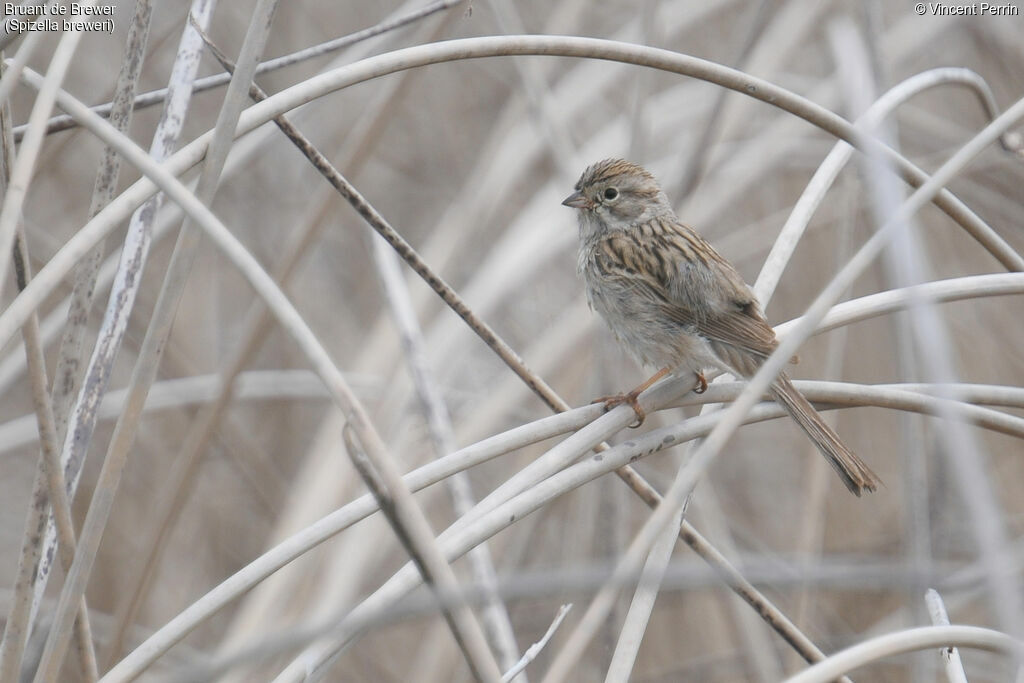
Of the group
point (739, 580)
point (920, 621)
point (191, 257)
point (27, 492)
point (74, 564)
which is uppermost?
point (27, 492)

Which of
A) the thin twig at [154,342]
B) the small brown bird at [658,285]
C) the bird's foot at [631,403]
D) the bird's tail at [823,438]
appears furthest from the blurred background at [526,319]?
the thin twig at [154,342]

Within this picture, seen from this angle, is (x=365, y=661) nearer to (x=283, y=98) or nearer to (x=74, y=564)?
(x=74, y=564)

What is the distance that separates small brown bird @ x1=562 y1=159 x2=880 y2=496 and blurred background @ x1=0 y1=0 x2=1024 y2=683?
0.46ft

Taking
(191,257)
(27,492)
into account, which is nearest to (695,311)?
(191,257)

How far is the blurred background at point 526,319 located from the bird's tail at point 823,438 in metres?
0.36

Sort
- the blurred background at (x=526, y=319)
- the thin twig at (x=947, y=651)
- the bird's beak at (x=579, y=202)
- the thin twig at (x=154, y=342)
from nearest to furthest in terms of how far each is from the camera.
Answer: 1. the thin twig at (x=154, y=342)
2. the thin twig at (x=947, y=651)
3. the blurred background at (x=526, y=319)
4. the bird's beak at (x=579, y=202)

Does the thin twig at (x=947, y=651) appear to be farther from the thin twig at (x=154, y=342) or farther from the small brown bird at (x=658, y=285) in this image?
the thin twig at (x=154, y=342)

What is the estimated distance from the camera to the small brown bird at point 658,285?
84.6 inches

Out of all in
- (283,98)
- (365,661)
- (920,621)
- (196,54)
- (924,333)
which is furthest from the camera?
(365,661)

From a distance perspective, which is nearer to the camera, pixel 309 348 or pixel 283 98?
pixel 309 348

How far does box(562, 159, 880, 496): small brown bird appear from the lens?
2148mm

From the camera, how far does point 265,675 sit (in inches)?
103

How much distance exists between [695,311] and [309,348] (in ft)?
4.68

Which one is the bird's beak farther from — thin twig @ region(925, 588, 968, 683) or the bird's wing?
thin twig @ region(925, 588, 968, 683)
